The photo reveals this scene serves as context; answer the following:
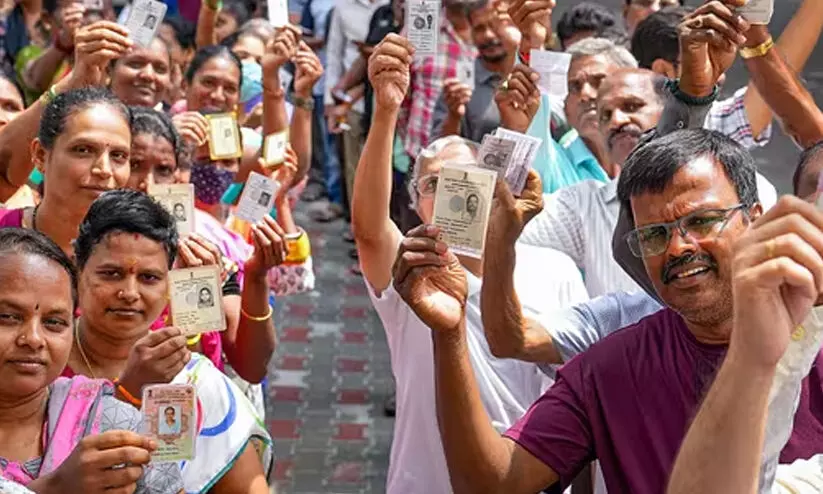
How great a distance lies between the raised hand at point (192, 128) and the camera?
5.32m

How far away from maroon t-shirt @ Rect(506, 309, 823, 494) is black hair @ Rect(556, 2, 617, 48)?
5121 millimetres

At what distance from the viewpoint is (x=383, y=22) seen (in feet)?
29.0

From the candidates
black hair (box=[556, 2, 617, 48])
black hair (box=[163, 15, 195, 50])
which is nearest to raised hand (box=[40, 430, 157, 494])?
black hair (box=[556, 2, 617, 48])

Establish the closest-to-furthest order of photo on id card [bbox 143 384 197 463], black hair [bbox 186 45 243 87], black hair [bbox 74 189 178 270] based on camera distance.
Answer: photo on id card [bbox 143 384 197 463] → black hair [bbox 74 189 178 270] → black hair [bbox 186 45 243 87]

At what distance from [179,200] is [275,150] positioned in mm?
1354

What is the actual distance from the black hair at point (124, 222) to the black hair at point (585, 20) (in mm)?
4539

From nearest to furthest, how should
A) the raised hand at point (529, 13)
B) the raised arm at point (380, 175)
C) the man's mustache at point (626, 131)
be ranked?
the raised arm at point (380, 175) → the raised hand at point (529, 13) → the man's mustache at point (626, 131)

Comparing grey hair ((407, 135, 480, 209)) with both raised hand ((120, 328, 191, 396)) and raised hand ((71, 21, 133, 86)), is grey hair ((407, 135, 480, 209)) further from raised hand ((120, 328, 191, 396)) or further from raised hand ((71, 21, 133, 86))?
raised hand ((120, 328, 191, 396))

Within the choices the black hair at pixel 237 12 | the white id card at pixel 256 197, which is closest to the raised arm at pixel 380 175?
the white id card at pixel 256 197

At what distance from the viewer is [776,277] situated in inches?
71.6

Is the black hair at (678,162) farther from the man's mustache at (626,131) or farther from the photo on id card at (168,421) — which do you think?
the man's mustache at (626,131)

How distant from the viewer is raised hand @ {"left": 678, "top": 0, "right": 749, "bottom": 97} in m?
3.66

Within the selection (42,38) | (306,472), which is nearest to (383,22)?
(42,38)

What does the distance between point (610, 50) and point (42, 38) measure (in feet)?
14.7
